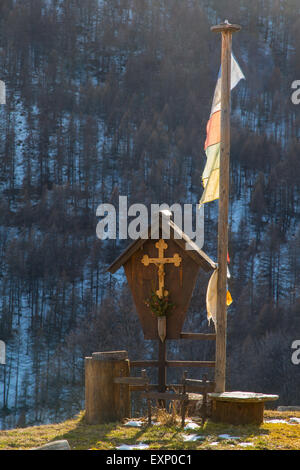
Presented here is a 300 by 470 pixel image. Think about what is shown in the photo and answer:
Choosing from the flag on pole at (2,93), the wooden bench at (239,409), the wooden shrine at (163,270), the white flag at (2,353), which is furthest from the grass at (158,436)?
the flag on pole at (2,93)

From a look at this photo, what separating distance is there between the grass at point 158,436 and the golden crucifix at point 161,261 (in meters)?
2.15

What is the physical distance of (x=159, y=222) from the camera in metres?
10.7

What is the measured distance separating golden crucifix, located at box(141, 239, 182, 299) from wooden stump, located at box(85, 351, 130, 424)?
5.04 ft

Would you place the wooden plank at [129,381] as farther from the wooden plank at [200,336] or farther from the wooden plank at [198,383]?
the wooden plank at [200,336]

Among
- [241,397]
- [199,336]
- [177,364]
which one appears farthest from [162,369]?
[241,397]

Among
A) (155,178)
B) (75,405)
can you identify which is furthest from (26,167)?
(75,405)

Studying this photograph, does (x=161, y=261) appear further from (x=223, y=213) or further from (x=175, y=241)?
(x=223, y=213)

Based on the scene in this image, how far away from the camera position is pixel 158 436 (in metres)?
8.24

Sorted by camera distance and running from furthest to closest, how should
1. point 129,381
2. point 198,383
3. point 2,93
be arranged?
point 2,93
point 198,383
point 129,381

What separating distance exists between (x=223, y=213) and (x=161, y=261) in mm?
1258

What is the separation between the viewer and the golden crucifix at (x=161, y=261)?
1069cm

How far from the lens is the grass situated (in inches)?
300
